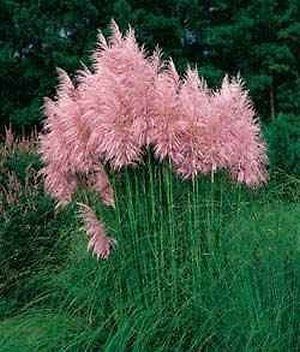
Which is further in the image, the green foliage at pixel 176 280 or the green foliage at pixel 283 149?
the green foliage at pixel 283 149

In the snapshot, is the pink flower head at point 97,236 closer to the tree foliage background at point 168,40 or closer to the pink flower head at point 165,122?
the pink flower head at point 165,122

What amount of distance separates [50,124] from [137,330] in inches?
49.8

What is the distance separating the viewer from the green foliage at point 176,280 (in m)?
4.37

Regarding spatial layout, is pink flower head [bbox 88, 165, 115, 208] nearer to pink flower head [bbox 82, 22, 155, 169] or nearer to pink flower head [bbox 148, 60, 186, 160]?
pink flower head [bbox 82, 22, 155, 169]

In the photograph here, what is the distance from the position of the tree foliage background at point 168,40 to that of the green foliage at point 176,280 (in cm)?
1139

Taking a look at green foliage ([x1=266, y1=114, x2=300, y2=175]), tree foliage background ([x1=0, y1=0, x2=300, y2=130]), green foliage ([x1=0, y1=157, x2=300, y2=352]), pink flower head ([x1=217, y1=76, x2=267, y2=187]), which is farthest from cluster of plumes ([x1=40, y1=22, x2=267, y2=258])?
tree foliage background ([x1=0, y1=0, x2=300, y2=130])

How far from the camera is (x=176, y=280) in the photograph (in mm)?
4766

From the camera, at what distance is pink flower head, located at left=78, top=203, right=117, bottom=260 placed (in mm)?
4762

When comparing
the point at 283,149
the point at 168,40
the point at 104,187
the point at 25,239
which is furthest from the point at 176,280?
the point at 168,40

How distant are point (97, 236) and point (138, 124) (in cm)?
62

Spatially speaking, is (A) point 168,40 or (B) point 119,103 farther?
(A) point 168,40

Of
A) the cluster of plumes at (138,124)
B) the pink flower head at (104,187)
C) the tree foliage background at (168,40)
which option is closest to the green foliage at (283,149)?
the cluster of plumes at (138,124)

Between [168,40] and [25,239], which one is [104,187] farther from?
[168,40]

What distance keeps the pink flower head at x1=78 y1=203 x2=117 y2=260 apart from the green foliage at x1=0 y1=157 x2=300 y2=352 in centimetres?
11
